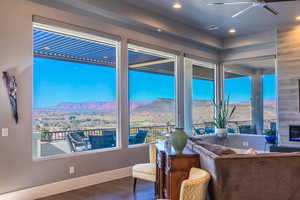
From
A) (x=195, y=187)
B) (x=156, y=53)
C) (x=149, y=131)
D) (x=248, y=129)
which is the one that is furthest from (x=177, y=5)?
(x=248, y=129)

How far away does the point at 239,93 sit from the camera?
8.87 m

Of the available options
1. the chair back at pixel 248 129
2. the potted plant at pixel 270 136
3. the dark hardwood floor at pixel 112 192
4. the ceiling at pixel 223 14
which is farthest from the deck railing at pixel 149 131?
the ceiling at pixel 223 14

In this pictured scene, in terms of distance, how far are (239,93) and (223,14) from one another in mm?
3333

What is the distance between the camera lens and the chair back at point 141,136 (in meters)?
6.32

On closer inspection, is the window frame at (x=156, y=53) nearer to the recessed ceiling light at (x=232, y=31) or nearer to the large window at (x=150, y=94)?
the large window at (x=150, y=94)

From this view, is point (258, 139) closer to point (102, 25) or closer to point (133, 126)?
point (133, 126)

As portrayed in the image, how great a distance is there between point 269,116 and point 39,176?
6.61m

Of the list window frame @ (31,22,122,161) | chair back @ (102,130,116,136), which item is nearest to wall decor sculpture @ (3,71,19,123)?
window frame @ (31,22,122,161)

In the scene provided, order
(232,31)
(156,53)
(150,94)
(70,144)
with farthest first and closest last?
(232,31) < (156,53) < (150,94) < (70,144)

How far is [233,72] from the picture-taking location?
8.97m

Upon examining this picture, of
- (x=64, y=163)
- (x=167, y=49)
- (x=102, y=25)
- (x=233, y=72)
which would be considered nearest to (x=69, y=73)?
(x=102, y=25)

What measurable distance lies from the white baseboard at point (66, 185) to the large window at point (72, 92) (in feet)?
1.73

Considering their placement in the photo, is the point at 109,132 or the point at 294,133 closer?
the point at 109,132

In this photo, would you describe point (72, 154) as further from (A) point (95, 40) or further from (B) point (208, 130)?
(B) point (208, 130)
